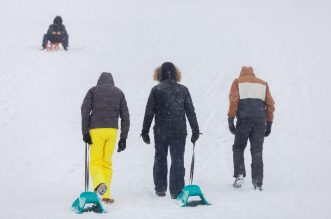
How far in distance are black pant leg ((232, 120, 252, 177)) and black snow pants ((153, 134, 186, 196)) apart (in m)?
1.10

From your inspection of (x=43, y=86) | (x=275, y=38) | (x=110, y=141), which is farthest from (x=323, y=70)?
(x=110, y=141)

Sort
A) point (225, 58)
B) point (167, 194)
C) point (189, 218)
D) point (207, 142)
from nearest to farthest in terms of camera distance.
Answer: point (189, 218) < point (167, 194) < point (207, 142) < point (225, 58)

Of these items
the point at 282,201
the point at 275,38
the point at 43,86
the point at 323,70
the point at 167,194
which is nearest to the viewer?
the point at 282,201

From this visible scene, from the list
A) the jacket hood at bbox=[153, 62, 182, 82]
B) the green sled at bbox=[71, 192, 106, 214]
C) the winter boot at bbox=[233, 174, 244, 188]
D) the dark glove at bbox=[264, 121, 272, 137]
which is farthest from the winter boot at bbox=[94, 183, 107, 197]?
the dark glove at bbox=[264, 121, 272, 137]

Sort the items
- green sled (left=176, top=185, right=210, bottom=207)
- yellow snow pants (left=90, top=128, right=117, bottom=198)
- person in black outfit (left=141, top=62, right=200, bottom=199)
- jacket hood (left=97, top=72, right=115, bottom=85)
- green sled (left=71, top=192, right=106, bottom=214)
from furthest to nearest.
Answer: person in black outfit (left=141, top=62, right=200, bottom=199)
jacket hood (left=97, top=72, right=115, bottom=85)
yellow snow pants (left=90, top=128, right=117, bottom=198)
green sled (left=176, top=185, right=210, bottom=207)
green sled (left=71, top=192, right=106, bottom=214)

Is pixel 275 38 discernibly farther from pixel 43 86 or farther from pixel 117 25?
pixel 43 86

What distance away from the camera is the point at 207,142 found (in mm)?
11906

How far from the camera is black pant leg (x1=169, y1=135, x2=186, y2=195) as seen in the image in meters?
7.87

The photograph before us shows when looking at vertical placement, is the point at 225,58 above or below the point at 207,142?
above

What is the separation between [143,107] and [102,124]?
6441 millimetres

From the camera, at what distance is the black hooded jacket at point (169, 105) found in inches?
313

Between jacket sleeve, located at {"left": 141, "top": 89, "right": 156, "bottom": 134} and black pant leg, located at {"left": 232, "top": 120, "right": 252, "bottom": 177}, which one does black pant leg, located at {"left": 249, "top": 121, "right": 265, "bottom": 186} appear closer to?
black pant leg, located at {"left": 232, "top": 120, "right": 252, "bottom": 177}

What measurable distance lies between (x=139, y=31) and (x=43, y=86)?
35.7 feet

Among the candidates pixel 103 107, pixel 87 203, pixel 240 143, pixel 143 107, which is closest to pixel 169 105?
pixel 103 107
